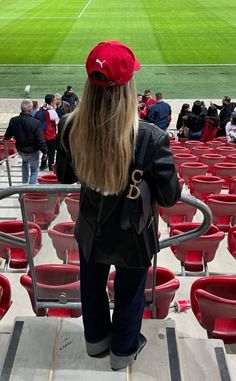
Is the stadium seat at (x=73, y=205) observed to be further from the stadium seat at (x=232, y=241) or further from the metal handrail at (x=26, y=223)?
the metal handrail at (x=26, y=223)

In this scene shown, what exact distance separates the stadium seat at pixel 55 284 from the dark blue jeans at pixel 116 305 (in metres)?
0.53

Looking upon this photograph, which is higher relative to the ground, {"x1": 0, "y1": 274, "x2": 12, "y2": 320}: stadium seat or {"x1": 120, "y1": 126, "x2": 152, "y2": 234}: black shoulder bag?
{"x1": 120, "y1": 126, "x2": 152, "y2": 234}: black shoulder bag

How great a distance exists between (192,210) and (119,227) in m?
3.51

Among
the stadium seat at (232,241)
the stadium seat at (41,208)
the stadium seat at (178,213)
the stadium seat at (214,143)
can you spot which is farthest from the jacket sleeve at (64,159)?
the stadium seat at (214,143)

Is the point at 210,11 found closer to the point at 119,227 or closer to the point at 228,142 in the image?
the point at 228,142

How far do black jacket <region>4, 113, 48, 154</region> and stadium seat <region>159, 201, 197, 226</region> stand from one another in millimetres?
2539

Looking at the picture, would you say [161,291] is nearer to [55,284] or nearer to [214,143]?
[55,284]

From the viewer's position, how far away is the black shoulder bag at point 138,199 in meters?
2.29

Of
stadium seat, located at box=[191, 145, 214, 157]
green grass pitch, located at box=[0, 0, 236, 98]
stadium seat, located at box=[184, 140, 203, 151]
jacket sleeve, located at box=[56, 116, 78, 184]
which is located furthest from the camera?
green grass pitch, located at box=[0, 0, 236, 98]

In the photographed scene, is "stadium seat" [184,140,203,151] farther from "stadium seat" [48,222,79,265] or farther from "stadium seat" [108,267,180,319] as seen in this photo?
"stadium seat" [108,267,180,319]

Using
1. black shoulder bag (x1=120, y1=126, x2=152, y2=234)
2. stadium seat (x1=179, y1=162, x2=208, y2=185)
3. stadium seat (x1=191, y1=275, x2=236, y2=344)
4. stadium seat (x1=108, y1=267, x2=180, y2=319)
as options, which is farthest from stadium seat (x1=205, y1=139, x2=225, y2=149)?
black shoulder bag (x1=120, y1=126, x2=152, y2=234)

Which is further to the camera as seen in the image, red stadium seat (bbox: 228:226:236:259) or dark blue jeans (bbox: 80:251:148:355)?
red stadium seat (bbox: 228:226:236:259)

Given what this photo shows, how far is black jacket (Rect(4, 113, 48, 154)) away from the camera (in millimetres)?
7645

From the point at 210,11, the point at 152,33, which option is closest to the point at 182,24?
the point at 152,33
